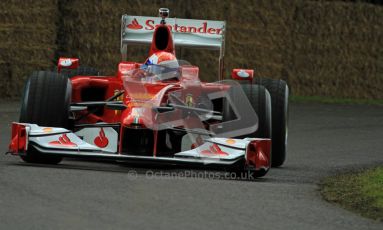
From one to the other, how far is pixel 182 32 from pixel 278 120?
219 centimetres

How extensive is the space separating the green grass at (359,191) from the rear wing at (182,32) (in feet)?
9.06

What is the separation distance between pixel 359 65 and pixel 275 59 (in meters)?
2.14

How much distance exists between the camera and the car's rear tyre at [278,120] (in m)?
12.0

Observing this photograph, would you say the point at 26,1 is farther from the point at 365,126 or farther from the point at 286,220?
the point at 286,220

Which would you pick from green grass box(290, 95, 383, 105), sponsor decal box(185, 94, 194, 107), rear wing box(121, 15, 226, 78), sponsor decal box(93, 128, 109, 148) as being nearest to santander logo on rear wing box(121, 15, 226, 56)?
rear wing box(121, 15, 226, 78)

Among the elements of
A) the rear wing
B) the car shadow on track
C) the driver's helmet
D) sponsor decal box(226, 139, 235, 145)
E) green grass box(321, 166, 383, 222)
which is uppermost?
the rear wing

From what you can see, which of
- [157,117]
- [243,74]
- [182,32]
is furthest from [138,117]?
[182,32]

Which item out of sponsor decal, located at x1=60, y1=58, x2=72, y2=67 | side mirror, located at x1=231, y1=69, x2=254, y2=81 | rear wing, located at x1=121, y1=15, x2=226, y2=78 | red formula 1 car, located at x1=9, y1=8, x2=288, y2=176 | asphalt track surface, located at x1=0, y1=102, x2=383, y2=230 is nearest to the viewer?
asphalt track surface, located at x1=0, y1=102, x2=383, y2=230

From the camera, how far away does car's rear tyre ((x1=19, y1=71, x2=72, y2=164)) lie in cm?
1118

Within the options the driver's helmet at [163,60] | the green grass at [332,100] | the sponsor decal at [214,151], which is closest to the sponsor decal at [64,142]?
the sponsor decal at [214,151]

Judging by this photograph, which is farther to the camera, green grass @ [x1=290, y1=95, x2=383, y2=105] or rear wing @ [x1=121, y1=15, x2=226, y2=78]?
green grass @ [x1=290, y1=95, x2=383, y2=105]

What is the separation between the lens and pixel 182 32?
44.9 ft

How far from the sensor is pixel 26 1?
20766mm

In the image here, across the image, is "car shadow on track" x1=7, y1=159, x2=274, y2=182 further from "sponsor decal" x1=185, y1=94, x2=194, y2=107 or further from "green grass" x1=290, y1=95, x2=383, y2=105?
"green grass" x1=290, y1=95, x2=383, y2=105
